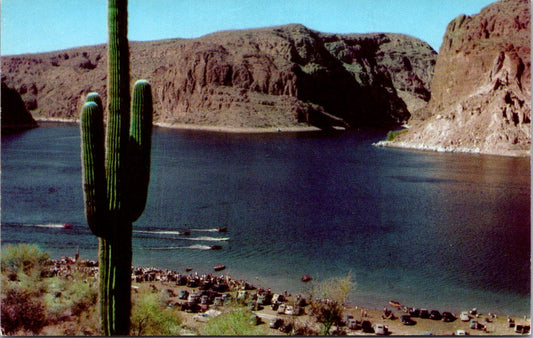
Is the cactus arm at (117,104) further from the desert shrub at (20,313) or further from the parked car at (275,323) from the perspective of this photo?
the parked car at (275,323)

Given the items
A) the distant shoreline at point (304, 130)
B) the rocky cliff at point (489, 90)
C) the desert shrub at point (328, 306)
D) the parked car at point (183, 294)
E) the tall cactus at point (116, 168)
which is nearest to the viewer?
the tall cactus at point (116, 168)

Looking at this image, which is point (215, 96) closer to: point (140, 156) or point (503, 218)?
point (503, 218)

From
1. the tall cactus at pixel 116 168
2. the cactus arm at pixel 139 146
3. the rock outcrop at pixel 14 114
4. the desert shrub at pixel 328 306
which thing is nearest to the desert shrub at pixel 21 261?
the desert shrub at pixel 328 306

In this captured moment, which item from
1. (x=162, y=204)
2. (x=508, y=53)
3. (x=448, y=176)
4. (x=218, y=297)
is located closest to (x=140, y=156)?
(x=218, y=297)

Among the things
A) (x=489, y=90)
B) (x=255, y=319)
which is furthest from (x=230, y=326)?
(x=489, y=90)

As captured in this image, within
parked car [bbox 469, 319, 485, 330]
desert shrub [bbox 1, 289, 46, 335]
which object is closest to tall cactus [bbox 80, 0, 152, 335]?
desert shrub [bbox 1, 289, 46, 335]

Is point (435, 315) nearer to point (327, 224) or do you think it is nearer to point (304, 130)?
point (327, 224)

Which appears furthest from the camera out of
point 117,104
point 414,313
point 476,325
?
point 414,313

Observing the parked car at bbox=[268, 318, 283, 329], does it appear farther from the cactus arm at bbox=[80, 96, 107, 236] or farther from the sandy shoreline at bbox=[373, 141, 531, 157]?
the sandy shoreline at bbox=[373, 141, 531, 157]
